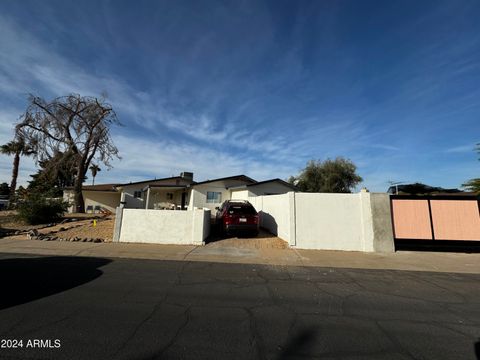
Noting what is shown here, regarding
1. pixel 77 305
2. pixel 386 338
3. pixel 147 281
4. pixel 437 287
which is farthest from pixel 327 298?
pixel 77 305

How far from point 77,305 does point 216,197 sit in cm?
1858

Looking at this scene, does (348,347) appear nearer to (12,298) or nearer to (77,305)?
(77,305)

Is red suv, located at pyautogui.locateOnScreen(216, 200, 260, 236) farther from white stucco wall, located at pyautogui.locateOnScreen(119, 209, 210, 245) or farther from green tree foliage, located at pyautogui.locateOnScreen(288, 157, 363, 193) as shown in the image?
green tree foliage, located at pyautogui.locateOnScreen(288, 157, 363, 193)

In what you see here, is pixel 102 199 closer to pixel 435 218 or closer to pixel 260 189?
pixel 260 189

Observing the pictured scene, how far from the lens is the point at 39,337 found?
9.87ft

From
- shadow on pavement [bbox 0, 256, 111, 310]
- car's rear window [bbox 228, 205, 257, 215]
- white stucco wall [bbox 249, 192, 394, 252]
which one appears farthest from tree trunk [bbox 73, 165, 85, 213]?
white stucco wall [bbox 249, 192, 394, 252]

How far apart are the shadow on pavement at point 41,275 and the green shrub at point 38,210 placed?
8.90 m

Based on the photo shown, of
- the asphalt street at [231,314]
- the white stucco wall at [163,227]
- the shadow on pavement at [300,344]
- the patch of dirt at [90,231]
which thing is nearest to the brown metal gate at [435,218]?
the asphalt street at [231,314]

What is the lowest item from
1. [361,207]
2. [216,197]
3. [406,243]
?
[406,243]

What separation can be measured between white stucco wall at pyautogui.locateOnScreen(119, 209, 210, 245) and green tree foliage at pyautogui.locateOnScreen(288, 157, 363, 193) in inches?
915

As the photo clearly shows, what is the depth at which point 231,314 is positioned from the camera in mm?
3812

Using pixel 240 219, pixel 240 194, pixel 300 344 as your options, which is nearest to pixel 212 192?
pixel 240 194

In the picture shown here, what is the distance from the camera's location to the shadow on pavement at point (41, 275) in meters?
4.41

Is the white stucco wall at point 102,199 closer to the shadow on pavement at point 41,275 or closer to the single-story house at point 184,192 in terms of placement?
the single-story house at point 184,192
